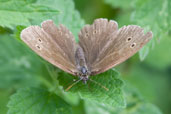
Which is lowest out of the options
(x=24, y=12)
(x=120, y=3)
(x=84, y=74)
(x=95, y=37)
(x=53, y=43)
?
(x=84, y=74)

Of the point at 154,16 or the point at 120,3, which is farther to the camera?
the point at 120,3

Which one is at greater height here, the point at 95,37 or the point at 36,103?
the point at 95,37

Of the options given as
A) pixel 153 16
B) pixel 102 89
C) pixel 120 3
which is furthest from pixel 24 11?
pixel 120 3

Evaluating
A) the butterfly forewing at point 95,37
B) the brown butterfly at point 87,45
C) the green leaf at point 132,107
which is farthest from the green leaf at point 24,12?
the green leaf at point 132,107

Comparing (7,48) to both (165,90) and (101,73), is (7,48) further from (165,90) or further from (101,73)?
(165,90)

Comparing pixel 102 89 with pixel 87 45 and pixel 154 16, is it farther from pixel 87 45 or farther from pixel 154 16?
pixel 154 16

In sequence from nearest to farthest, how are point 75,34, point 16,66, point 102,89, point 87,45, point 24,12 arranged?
point 102,89, point 24,12, point 87,45, point 75,34, point 16,66
